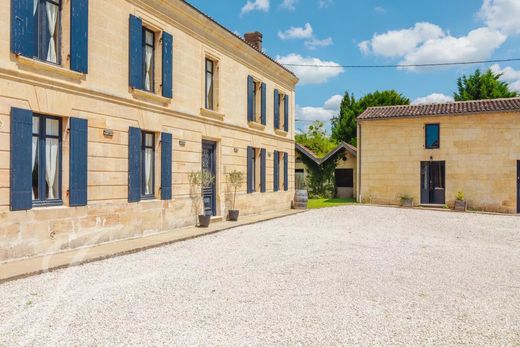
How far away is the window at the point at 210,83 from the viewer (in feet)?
46.3

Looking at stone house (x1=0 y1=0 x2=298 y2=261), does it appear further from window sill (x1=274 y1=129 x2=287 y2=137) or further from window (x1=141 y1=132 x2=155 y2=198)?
window sill (x1=274 y1=129 x2=287 y2=137)

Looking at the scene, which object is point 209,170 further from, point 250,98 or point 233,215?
point 250,98

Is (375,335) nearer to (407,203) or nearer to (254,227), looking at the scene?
(254,227)

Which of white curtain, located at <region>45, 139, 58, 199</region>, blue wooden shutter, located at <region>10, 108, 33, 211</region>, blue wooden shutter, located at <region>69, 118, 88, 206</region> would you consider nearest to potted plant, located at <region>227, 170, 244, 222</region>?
blue wooden shutter, located at <region>69, 118, 88, 206</region>

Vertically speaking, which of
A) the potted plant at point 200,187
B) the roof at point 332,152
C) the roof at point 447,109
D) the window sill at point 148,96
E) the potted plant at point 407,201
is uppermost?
the roof at point 447,109

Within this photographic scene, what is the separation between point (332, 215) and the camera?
1748 centimetres

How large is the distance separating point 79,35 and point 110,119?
6.18 feet

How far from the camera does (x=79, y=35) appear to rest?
8773mm

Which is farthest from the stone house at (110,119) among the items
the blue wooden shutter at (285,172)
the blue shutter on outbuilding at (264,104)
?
the blue wooden shutter at (285,172)

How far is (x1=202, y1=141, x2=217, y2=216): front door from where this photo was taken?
547 inches

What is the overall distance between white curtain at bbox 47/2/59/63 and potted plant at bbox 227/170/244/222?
748cm

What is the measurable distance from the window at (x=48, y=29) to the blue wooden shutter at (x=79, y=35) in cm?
25

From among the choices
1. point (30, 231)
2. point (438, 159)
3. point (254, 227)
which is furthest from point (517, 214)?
point (30, 231)

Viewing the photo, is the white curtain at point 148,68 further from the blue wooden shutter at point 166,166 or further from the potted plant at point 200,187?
the potted plant at point 200,187
